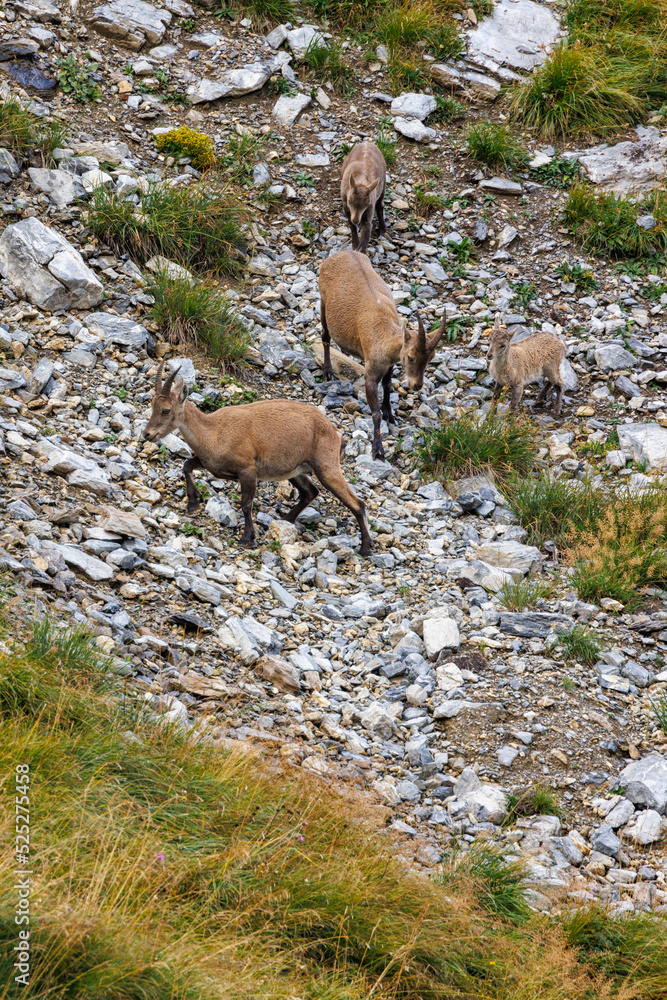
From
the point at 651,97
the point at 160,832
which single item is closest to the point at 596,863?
the point at 160,832

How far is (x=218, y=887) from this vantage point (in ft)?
13.7

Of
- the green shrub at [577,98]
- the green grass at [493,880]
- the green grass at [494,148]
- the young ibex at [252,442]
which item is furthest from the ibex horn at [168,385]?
the green shrub at [577,98]

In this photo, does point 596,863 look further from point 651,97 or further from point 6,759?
point 651,97

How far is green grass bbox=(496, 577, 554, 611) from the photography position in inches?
323

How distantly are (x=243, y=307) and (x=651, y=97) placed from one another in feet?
26.6

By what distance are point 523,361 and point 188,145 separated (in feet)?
17.8

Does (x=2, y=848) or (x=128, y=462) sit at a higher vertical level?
(x=2, y=848)

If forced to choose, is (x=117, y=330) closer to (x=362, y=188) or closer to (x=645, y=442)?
(x=362, y=188)

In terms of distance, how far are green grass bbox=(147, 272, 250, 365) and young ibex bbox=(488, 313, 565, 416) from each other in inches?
116

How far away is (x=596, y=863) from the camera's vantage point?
5.83m

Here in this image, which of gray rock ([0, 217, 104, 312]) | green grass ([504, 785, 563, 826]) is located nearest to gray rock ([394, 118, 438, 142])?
gray rock ([0, 217, 104, 312])

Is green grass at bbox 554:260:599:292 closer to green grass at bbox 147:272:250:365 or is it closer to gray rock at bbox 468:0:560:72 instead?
gray rock at bbox 468:0:560:72

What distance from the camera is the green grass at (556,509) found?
933 centimetres

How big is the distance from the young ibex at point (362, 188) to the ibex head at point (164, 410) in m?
4.97
